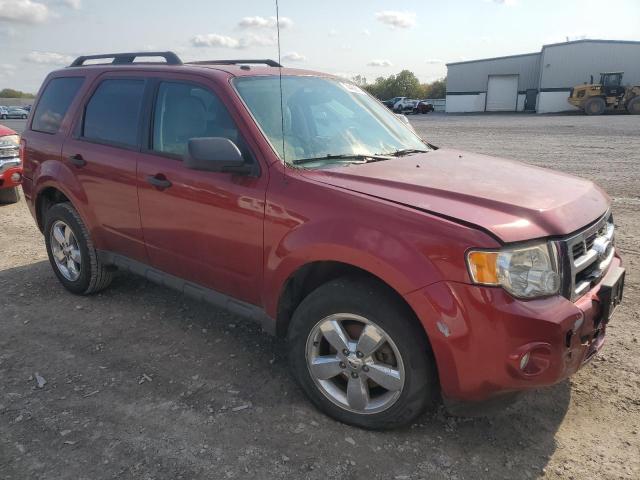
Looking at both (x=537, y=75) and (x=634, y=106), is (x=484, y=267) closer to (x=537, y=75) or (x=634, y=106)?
(x=634, y=106)

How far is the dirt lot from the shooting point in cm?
245

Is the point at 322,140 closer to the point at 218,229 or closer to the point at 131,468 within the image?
the point at 218,229

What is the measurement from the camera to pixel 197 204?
318 centimetres

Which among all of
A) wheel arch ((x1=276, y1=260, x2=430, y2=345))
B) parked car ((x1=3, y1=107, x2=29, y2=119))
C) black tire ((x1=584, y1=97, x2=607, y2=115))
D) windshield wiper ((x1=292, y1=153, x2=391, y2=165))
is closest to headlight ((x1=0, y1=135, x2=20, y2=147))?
windshield wiper ((x1=292, y1=153, x2=391, y2=165))

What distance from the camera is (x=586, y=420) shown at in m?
2.74

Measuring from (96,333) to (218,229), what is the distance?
151 centimetres

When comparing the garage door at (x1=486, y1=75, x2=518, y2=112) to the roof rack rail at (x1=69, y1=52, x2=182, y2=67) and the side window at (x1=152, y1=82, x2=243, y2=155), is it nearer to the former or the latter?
the roof rack rail at (x1=69, y1=52, x2=182, y2=67)

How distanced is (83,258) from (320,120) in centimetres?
238

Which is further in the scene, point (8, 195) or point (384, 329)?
point (8, 195)

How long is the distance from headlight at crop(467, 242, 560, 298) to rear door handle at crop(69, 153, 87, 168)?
316 centimetres

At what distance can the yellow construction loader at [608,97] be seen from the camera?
3275 centimetres

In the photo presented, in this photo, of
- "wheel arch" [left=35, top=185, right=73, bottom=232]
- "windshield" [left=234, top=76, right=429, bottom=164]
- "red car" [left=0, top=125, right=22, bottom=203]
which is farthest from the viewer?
"red car" [left=0, top=125, right=22, bottom=203]

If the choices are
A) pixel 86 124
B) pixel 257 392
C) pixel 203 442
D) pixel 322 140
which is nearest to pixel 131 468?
pixel 203 442

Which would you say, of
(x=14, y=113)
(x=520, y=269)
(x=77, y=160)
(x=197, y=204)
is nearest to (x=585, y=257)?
(x=520, y=269)
